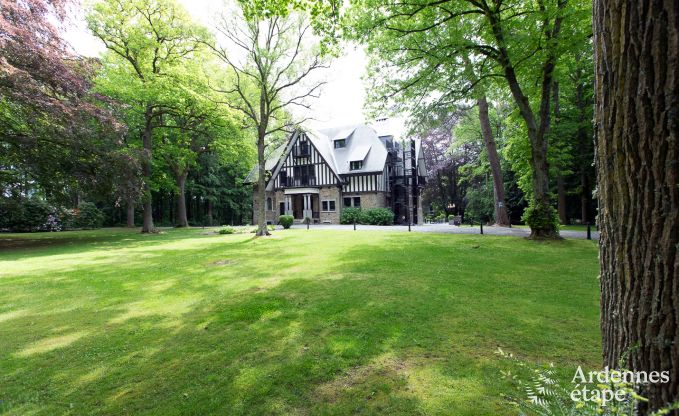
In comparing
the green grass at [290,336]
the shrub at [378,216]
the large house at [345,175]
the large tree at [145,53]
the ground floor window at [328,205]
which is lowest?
the green grass at [290,336]

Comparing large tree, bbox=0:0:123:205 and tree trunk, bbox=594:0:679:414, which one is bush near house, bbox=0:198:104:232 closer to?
large tree, bbox=0:0:123:205

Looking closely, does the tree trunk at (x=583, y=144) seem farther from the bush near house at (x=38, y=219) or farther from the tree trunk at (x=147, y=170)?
the bush near house at (x=38, y=219)

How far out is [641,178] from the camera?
1.61 metres

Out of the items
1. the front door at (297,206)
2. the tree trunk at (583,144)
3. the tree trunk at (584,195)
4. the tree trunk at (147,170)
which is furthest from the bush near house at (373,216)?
the tree trunk at (147,170)

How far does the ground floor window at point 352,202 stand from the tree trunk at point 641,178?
29.9 metres

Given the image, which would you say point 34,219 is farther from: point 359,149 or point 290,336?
point 290,336

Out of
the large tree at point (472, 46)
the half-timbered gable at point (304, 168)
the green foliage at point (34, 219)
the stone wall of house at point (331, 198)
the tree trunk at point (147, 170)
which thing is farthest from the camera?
the half-timbered gable at point (304, 168)

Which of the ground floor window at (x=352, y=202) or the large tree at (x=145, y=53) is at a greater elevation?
the large tree at (x=145, y=53)

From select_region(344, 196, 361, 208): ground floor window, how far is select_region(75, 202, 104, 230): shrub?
80.1 feet

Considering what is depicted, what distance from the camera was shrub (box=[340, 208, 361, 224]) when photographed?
99.8 feet

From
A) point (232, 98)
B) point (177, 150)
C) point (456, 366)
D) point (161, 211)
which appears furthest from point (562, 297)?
point (161, 211)

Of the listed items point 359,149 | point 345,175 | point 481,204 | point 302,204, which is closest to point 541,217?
point 481,204

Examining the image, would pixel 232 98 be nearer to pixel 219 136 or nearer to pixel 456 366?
pixel 219 136

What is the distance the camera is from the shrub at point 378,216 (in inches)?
1153
